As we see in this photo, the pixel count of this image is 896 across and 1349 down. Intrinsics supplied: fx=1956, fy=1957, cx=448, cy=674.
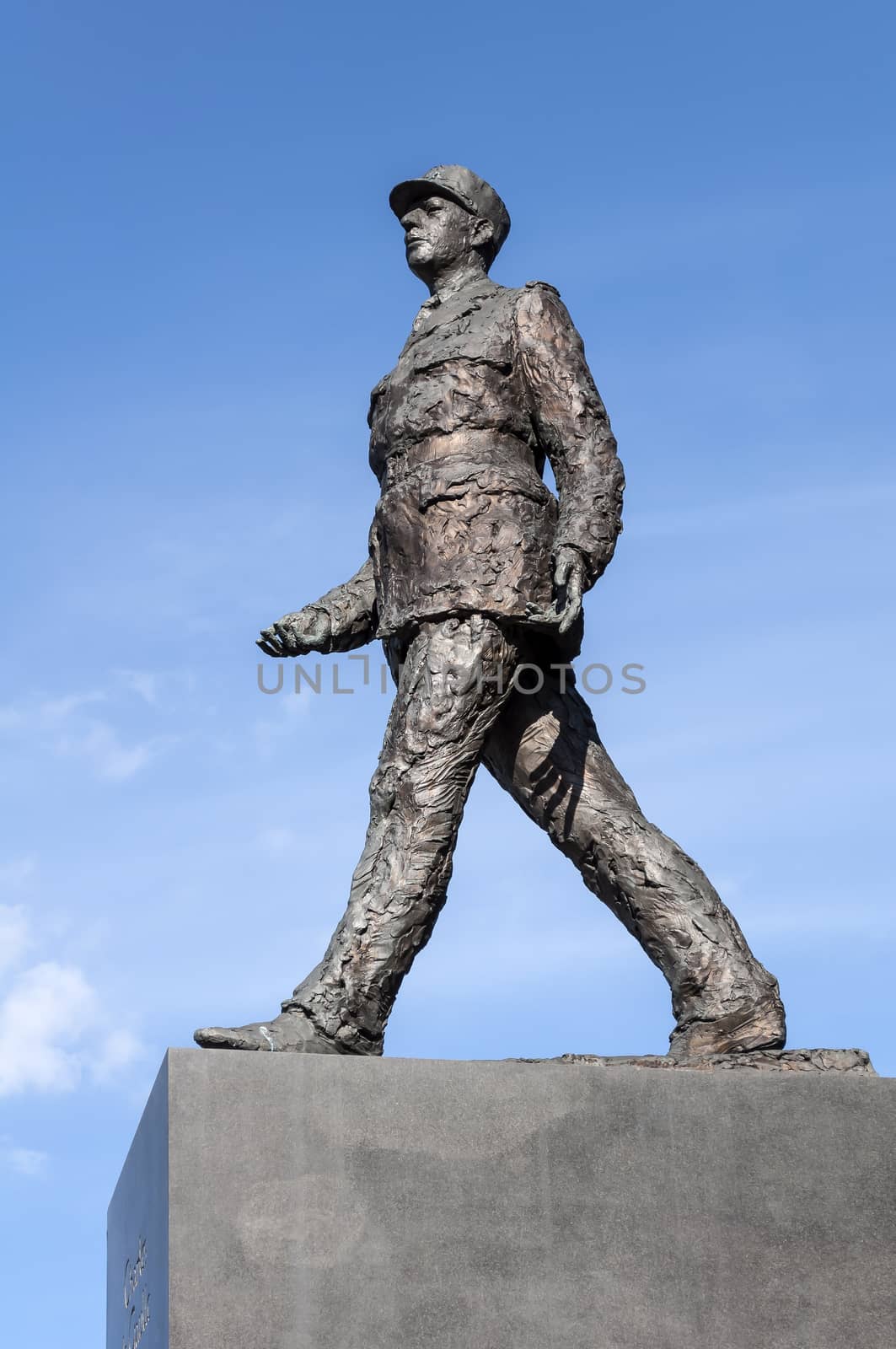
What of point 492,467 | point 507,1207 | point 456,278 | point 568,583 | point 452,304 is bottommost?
point 507,1207

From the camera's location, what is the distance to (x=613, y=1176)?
6645mm

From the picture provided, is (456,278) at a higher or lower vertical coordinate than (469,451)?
higher

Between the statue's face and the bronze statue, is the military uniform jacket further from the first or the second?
the statue's face

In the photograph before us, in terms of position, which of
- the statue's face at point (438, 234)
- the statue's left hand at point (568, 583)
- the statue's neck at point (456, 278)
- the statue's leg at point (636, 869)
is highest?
the statue's face at point (438, 234)

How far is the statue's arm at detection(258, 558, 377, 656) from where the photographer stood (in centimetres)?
799

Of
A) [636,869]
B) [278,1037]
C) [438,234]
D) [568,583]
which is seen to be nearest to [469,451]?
[568,583]

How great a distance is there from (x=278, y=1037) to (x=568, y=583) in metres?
1.98

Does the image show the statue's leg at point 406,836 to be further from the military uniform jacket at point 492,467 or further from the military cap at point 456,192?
the military cap at point 456,192

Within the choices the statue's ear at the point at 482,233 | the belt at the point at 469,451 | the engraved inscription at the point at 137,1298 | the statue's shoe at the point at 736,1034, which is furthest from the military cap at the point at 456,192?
the engraved inscription at the point at 137,1298

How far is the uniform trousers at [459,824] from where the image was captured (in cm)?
706

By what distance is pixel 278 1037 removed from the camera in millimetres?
6785

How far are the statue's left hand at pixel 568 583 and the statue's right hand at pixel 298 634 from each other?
1.15 metres

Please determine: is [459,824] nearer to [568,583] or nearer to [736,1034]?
[568,583]

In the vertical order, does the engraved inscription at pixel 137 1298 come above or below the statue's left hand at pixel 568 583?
below
